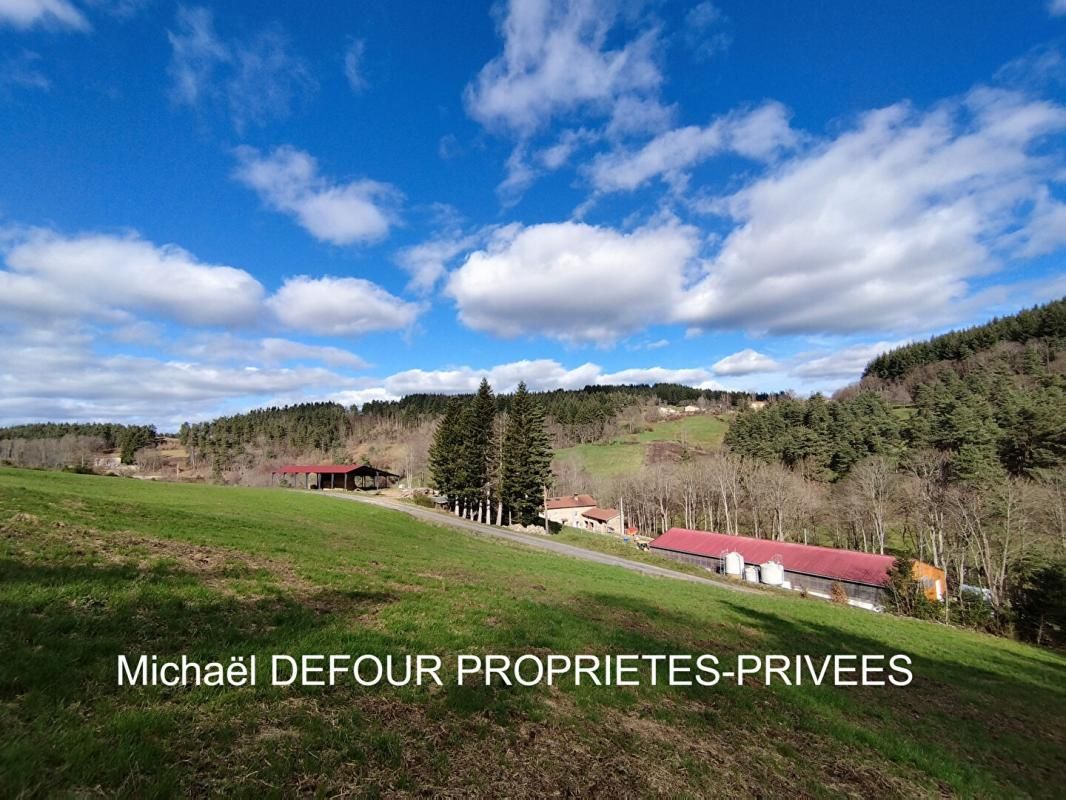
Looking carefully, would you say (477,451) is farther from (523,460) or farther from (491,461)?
(523,460)

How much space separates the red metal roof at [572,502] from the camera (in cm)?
9576

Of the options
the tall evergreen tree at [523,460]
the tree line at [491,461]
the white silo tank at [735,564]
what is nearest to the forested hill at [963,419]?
the white silo tank at [735,564]

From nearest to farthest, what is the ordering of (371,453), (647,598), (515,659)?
(515,659) < (647,598) < (371,453)

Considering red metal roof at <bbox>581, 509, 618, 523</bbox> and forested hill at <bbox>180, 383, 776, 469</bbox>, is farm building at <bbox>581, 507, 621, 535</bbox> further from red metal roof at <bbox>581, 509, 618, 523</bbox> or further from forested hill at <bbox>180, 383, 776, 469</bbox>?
forested hill at <bbox>180, 383, 776, 469</bbox>

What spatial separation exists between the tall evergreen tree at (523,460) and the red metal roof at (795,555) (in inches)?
770

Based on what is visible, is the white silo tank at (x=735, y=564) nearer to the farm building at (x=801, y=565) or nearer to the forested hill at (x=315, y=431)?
the farm building at (x=801, y=565)

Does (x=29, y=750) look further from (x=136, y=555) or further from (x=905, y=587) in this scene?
(x=905, y=587)

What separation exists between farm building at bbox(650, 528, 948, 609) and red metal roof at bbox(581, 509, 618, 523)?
27.6 m

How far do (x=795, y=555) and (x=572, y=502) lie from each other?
51187mm

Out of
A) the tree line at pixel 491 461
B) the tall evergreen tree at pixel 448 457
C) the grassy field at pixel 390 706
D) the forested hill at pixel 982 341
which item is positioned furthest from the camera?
the forested hill at pixel 982 341

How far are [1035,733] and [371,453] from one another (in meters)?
156

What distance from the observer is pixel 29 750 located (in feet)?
13.1

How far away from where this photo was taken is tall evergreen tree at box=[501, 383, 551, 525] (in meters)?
57.9

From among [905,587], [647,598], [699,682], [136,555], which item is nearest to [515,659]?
[699,682]
